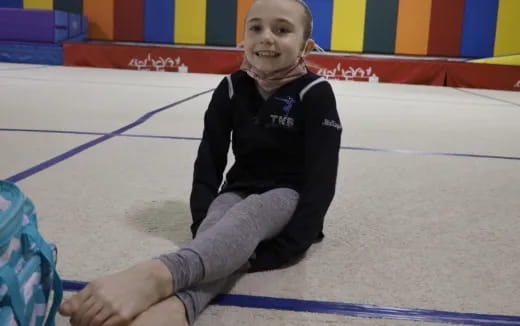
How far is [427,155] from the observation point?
1.88m

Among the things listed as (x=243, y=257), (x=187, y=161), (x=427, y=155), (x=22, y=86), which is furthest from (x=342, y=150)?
(x=22, y=86)

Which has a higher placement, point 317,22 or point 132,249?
point 317,22

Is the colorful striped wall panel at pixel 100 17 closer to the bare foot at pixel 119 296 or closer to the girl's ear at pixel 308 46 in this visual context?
the girl's ear at pixel 308 46

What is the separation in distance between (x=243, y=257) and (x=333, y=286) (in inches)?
5.6

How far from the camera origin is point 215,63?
542 cm

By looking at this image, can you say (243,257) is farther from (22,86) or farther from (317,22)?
(317,22)

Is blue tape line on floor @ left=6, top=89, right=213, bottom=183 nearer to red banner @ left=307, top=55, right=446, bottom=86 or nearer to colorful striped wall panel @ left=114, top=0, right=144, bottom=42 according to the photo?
red banner @ left=307, top=55, right=446, bottom=86

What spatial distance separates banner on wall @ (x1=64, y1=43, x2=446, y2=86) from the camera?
517cm

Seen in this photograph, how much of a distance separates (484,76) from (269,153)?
4.42m

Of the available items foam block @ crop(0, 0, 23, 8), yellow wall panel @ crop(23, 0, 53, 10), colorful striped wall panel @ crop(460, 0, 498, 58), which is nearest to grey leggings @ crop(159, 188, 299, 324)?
colorful striped wall panel @ crop(460, 0, 498, 58)

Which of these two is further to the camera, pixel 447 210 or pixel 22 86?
pixel 22 86

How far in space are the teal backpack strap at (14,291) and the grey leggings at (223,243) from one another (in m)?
0.20

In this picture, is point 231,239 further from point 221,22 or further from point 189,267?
point 221,22

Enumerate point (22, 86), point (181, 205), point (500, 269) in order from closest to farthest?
point (500, 269) → point (181, 205) → point (22, 86)
